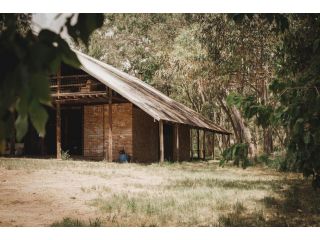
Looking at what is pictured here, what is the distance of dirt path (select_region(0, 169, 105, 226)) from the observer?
6.48m

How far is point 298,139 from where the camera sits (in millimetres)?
5094

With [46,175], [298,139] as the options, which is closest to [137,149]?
[46,175]

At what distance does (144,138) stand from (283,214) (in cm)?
1358

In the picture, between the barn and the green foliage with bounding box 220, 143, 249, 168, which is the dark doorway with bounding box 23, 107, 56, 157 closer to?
the barn

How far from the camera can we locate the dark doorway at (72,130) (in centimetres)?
2128

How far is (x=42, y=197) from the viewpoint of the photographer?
26.9ft

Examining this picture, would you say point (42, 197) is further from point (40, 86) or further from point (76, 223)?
point (40, 86)

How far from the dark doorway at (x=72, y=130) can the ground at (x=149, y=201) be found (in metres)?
9.10

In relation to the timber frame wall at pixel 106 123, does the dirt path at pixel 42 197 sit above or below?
below

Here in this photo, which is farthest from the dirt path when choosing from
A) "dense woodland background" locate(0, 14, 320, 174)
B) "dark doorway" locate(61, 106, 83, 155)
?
"dark doorway" locate(61, 106, 83, 155)

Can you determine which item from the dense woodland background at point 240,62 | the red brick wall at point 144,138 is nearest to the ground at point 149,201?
the dense woodland background at point 240,62

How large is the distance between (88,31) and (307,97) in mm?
4054

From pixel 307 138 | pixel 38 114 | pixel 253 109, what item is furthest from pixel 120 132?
pixel 38 114

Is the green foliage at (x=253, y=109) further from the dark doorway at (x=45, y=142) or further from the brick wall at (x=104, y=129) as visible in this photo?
the dark doorway at (x=45, y=142)
